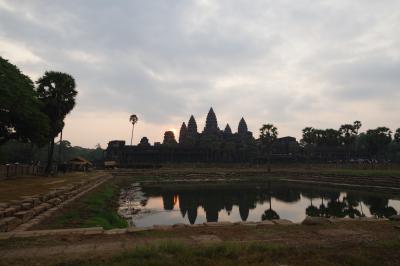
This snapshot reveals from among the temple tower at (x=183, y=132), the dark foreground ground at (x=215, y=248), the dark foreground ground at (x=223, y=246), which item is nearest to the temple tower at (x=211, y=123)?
the temple tower at (x=183, y=132)

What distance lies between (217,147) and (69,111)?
61289 millimetres

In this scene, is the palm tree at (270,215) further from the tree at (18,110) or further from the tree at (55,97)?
the tree at (55,97)

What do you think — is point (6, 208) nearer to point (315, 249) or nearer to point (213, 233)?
point (213, 233)

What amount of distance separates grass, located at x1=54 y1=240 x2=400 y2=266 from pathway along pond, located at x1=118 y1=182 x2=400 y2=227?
12.4 m

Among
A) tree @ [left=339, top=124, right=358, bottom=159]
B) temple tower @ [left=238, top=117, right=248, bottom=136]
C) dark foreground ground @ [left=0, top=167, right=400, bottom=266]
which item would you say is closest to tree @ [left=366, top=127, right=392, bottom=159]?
tree @ [left=339, top=124, right=358, bottom=159]

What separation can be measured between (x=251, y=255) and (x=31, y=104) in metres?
31.5

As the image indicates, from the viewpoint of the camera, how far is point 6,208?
43.2ft

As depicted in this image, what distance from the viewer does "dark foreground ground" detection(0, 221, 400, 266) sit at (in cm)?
721

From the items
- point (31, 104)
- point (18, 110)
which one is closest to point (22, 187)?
point (18, 110)

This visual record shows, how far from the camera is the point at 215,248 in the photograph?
801 cm

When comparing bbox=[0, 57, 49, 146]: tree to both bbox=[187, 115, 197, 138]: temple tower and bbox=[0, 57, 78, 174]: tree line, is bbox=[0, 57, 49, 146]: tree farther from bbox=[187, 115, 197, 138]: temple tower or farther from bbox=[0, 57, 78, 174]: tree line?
bbox=[187, 115, 197, 138]: temple tower

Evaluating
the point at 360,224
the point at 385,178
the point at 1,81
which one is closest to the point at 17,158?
the point at 1,81

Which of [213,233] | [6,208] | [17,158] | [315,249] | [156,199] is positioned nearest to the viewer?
[315,249]

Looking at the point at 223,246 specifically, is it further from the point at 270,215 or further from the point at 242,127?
the point at 242,127
